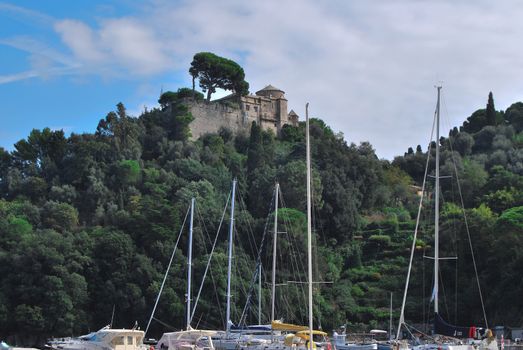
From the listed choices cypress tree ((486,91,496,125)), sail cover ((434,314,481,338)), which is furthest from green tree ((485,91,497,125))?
Result: sail cover ((434,314,481,338))

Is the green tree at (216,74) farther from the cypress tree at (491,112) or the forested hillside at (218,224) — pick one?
the cypress tree at (491,112)

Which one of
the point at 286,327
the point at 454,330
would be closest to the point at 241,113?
the point at 286,327

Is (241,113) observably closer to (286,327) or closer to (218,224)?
(218,224)

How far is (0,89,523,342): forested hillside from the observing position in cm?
5822

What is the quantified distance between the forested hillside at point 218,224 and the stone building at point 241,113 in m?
1.93

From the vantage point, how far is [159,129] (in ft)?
287

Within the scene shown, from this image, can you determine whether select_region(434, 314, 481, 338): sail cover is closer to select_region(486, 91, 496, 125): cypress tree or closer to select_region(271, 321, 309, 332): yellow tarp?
select_region(271, 321, 309, 332): yellow tarp

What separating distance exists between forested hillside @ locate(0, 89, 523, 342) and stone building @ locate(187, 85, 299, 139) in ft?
6.34

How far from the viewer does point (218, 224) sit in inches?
2625

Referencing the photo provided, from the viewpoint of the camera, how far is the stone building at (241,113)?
92375 mm

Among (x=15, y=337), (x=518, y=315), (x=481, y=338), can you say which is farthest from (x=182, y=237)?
(x=481, y=338)

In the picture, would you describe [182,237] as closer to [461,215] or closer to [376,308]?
[376,308]

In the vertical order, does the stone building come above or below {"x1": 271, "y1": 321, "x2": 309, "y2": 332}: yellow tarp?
above

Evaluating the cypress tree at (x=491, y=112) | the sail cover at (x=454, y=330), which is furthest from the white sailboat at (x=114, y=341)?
the cypress tree at (x=491, y=112)
